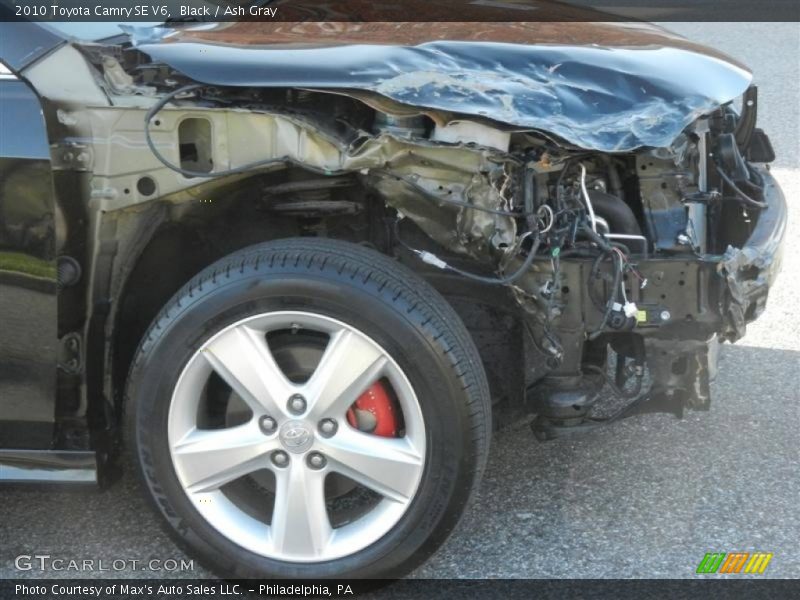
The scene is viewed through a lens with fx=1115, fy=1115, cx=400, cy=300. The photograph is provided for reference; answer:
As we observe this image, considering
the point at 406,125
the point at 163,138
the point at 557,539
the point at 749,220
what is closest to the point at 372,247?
the point at 406,125

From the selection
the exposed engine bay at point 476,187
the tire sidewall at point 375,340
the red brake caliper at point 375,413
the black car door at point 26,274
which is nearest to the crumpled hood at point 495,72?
the exposed engine bay at point 476,187

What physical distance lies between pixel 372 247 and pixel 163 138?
68cm

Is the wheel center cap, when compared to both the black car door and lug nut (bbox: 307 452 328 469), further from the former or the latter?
the black car door

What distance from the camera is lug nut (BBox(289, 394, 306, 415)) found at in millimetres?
2807

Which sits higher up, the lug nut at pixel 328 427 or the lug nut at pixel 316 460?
the lug nut at pixel 328 427

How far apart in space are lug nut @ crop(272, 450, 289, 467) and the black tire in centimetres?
25

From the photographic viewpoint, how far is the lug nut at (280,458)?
2.85m

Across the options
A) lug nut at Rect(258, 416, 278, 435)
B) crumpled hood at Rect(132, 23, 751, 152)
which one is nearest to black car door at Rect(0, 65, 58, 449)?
crumpled hood at Rect(132, 23, 751, 152)

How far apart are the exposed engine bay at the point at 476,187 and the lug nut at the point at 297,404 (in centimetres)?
53

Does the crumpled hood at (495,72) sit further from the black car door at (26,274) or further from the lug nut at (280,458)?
the lug nut at (280,458)

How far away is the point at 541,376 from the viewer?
3104 mm

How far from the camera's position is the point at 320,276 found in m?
2.74

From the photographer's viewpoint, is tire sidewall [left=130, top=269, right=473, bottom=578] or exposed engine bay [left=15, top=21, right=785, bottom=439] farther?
exposed engine bay [left=15, top=21, right=785, bottom=439]

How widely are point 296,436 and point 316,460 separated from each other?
0.28 feet
